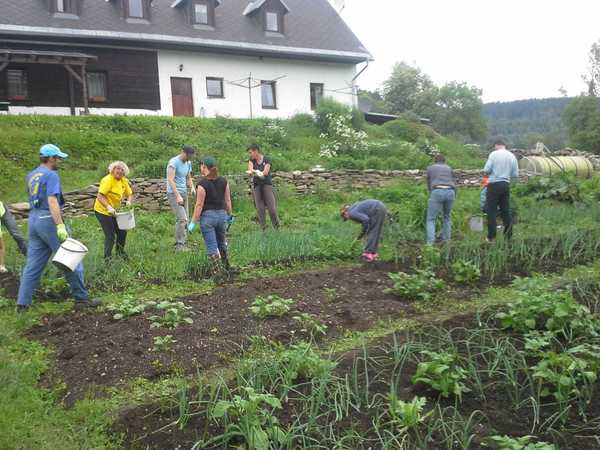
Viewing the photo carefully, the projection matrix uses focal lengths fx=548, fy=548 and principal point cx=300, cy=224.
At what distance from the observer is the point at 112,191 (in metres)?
7.16

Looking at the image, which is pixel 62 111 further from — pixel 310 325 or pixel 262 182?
pixel 310 325

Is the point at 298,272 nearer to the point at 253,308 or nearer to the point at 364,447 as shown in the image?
the point at 253,308

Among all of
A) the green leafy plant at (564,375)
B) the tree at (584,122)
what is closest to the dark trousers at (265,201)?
the green leafy plant at (564,375)

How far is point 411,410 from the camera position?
9.45 feet

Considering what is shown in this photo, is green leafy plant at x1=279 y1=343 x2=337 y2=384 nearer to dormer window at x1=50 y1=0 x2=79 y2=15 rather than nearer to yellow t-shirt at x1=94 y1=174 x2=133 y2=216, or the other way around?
yellow t-shirt at x1=94 y1=174 x2=133 y2=216

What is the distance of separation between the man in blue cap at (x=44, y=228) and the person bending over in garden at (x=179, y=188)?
2.45m

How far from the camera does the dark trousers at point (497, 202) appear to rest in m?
8.55

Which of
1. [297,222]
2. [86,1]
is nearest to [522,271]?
[297,222]

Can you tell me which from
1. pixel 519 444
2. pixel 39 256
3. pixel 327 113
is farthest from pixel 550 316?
pixel 327 113

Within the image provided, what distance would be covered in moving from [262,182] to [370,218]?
2375 millimetres

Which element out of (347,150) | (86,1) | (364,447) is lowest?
(364,447)

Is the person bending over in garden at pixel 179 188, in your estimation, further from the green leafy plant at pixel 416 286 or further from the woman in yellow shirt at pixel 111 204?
the green leafy plant at pixel 416 286

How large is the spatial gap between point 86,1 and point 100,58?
90.1 inches

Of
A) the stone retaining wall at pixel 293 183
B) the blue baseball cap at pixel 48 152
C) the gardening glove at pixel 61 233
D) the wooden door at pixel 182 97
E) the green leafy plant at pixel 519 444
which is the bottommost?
the green leafy plant at pixel 519 444
